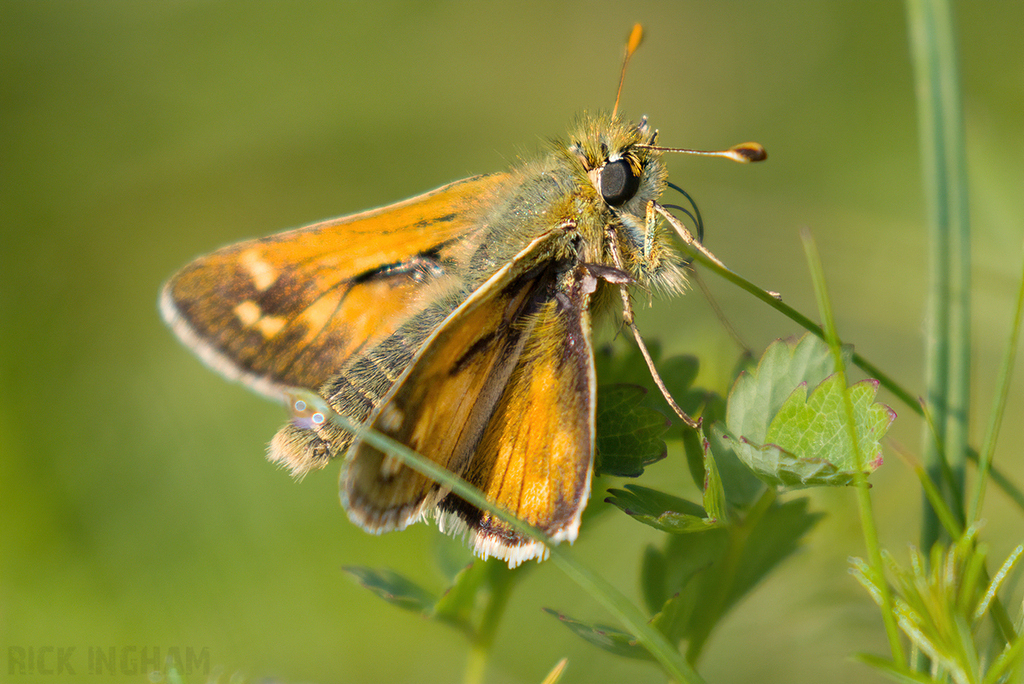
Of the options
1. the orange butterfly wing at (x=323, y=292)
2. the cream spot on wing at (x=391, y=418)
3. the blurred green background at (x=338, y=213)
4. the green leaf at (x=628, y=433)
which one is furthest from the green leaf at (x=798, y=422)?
the orange butterfly wing at (x=323, y=292)

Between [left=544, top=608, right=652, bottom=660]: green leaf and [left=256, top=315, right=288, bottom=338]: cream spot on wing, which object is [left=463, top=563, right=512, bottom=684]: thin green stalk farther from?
[left=256, top=315, right=288, bottom=338]: cream spot on wing

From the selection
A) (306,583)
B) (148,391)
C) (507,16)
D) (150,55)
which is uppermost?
(507,16)

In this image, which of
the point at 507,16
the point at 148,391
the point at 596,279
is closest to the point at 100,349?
the point at 148,391

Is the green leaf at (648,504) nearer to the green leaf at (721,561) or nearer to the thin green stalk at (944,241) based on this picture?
the green leaf at (721,561)

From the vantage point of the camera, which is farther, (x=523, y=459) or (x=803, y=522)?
(x=523, y=459)

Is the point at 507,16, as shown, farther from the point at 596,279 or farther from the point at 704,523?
the point at 704,523

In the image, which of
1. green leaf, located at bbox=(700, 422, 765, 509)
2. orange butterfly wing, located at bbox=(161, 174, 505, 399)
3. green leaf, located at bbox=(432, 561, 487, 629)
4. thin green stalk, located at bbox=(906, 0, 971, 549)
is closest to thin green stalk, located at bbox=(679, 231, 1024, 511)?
thin green stalk, located at bbox=(906, 0, 971, 549)
